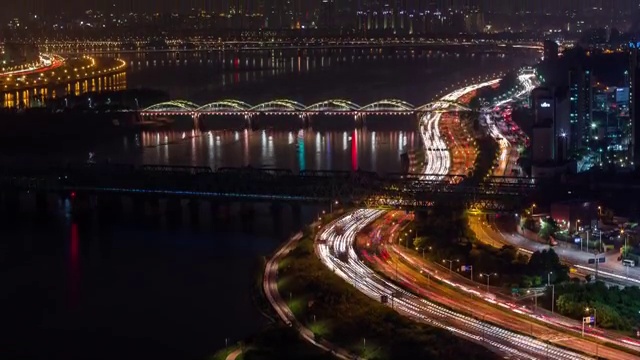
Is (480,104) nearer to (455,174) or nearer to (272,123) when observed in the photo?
(272,123)

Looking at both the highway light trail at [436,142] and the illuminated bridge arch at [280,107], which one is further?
the illuminated bridge arch at [280,107]

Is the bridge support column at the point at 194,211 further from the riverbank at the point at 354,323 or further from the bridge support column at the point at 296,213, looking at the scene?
the riverbank at the point at 354,323

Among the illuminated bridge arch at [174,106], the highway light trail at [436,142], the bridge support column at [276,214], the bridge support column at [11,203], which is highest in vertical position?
the illuminated bridge arch at [174,106]

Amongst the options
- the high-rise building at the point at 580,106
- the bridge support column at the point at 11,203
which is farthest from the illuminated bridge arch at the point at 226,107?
the bridge support column at the point at 11,203

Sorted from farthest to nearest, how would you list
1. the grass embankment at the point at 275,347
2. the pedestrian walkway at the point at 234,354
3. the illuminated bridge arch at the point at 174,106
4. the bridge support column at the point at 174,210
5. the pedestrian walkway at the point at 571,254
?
1. the illuminated bridge arch at the point at 174,106
2. the bridge support column at the point at 174,210
3. the pedestrian walkway at the point at 571,254
4. the pedestrian walkway at the point at 234,354
5. the grass embankment at the point at 275,347

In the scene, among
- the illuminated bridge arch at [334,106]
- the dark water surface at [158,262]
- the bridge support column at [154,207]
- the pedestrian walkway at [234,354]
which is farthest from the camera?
the illuminated bridge arch at [334,106]

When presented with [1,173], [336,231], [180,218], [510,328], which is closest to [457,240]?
[336,231]

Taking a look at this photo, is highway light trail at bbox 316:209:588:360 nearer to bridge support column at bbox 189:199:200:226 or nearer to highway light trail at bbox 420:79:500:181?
bridge support column at bbox 189:199:200:226
